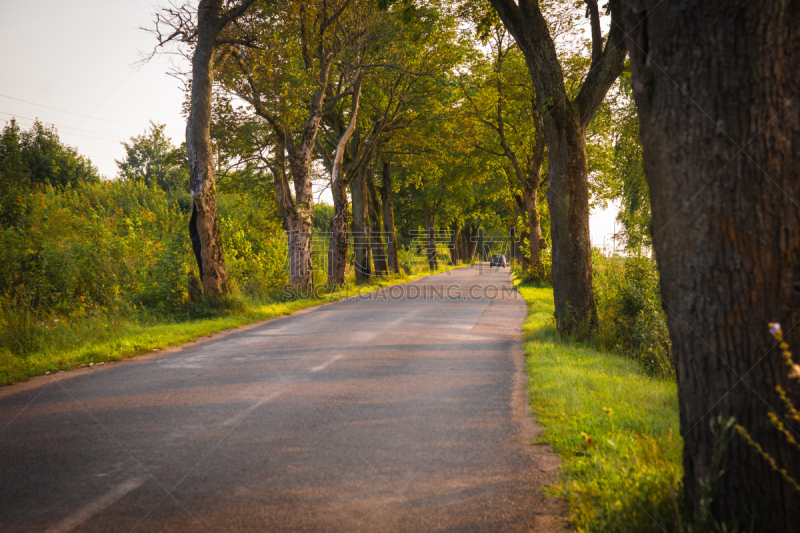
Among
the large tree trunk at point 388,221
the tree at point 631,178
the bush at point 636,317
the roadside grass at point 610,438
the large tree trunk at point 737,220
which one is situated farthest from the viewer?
the large tree trunk at point 388,221

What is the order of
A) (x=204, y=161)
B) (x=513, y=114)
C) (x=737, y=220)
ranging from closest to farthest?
1. (x=737, y=220)
2. (x=204, y=161)
3. (x=513, y=114)

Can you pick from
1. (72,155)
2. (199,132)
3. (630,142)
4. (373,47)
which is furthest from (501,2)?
(72,155)

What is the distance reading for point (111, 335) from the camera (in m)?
9.62

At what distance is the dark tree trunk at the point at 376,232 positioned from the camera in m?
30.4

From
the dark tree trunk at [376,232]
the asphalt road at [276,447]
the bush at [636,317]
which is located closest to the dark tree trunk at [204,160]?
the asphalt road at [276,447]

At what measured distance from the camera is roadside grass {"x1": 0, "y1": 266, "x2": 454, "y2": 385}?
749cm

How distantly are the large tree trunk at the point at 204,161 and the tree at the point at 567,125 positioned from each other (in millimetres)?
8064

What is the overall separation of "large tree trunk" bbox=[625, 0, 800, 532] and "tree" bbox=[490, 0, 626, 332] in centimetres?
726

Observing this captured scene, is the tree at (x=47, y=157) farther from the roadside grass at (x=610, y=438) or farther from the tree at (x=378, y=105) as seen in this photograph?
the roadside grass at (x=610, y=438)

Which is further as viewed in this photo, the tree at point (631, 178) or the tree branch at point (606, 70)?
the tree at point (631, 178)

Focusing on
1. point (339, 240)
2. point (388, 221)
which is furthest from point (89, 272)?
point (388, 221)

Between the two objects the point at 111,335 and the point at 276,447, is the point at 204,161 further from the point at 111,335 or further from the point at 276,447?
the point at 276,447

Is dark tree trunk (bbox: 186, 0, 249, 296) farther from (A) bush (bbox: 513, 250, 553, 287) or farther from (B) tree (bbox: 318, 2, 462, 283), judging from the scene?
(A) bush (bbox: 513, 250, 553, 287)

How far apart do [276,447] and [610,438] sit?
9.28ft
